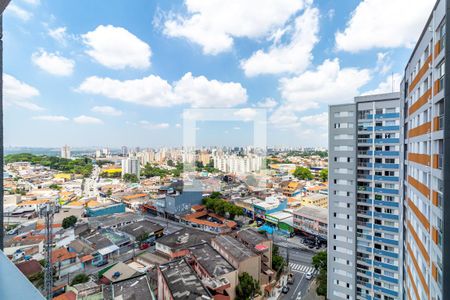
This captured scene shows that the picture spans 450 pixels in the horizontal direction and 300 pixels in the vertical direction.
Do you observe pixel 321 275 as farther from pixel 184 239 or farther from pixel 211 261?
pixel 184 239

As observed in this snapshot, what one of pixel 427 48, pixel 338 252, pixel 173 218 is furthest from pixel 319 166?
pixel 427 48

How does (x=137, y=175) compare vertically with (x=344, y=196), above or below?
below

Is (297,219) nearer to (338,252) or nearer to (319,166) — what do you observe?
(338,252)

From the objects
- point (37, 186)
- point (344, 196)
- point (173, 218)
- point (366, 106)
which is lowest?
point (173, 218)

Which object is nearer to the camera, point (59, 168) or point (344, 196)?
point (344, 196)

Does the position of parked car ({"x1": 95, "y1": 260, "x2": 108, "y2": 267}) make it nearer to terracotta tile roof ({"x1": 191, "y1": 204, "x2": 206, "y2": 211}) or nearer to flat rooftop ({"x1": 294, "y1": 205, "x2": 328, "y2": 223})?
terracotta tile roof ({"x1": 191, "y1": 204, "x2": 206, "y2": 211})

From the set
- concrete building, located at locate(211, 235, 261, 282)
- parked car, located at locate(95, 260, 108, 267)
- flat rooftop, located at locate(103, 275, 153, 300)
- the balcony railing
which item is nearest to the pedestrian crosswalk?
concrete building, located at locate(211, 235, 261, 282)

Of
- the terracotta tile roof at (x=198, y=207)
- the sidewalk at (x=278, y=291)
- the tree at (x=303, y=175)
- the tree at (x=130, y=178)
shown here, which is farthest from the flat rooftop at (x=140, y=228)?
the tree at (x=303, y=175)
